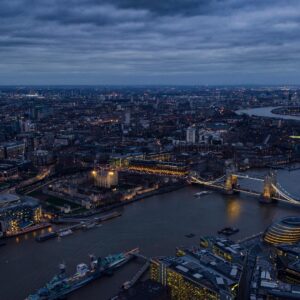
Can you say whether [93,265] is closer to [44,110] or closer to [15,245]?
[15,245]

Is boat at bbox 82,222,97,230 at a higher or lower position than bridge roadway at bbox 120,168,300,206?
lower

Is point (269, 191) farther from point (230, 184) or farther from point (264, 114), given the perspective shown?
point (264, 114)

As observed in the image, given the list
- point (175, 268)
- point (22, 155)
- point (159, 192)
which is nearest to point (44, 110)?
point (22, 155)

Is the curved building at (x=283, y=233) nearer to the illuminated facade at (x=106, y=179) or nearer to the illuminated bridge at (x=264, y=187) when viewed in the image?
the illuminated bridge at (x=264, y=187)

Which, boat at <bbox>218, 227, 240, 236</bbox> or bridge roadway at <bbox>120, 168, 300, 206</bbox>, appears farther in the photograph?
bridge roadway at <bbox>120, 168, 300, 206</bbox>

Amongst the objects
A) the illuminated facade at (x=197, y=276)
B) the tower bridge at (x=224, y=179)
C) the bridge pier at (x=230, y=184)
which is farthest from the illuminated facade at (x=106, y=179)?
the illuminated facade at (x=197, y=276)

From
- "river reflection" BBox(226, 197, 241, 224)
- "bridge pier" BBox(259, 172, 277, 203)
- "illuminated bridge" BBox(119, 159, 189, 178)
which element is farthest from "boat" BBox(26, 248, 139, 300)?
"illuminated bridge" BBox(119, 159, 189, 178)

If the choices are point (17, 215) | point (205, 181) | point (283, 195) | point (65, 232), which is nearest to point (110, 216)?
point (65, 232)

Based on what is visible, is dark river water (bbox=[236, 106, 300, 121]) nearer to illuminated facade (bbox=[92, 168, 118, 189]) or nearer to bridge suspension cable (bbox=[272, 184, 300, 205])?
bridge suspension cable (bbox=[272, 184, 300, 205])
